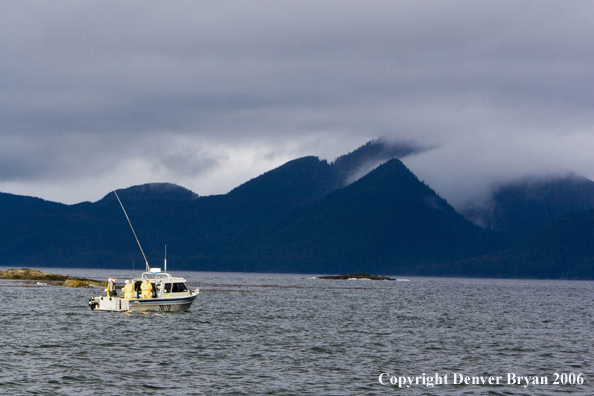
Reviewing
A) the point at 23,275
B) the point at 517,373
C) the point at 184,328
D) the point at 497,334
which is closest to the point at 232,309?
the point at 184,328

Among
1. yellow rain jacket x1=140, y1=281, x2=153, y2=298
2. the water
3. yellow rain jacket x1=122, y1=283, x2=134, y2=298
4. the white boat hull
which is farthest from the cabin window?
yellow rain jacket x1=122, y1=283, x2=134, y2=298

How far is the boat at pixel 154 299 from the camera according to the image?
204 ft

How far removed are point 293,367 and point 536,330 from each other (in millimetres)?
30105

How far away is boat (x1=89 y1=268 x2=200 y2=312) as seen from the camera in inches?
2448

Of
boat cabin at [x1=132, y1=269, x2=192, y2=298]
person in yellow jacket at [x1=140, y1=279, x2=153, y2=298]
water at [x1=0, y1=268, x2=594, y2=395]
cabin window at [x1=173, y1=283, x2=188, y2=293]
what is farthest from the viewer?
cabin window at [x1=173, y1=283, x2=188, y2=293]

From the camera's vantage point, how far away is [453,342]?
4934 cm

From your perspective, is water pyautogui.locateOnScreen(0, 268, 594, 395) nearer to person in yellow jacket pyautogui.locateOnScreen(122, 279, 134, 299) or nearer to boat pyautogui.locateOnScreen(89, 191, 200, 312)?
boat pyautogui.locateOnScreen(89, 191, 200, 312)

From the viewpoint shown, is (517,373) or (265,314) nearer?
(517,373)

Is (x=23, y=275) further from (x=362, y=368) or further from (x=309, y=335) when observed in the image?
(x=362, y=368)

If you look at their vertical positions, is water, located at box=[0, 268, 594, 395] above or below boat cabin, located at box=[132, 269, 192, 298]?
below

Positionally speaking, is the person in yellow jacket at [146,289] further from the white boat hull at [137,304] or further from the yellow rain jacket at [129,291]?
the yellow rain jacket at [129,291]

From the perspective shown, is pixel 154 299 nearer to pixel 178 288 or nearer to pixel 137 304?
pixel 137 304

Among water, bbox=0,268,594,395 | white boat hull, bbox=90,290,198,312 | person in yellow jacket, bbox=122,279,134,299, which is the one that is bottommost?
water, bbox=0,268,594,395

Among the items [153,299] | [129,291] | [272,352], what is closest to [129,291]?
[129,291]
